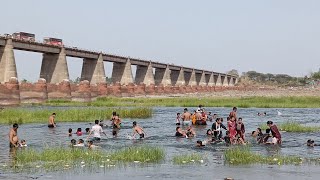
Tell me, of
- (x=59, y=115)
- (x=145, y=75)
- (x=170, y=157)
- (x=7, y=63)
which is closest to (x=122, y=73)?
(x=145, y=75)

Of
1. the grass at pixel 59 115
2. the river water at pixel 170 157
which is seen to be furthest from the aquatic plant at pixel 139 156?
the grass at pixel 59 115

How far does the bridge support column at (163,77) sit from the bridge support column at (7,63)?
82.9m

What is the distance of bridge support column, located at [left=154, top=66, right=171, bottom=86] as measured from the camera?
527 feet

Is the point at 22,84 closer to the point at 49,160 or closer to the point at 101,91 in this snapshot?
the point at 101,91

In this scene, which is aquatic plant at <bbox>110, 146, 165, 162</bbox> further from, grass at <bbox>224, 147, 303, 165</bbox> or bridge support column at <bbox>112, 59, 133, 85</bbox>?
bridge support column at <bbox>112, 59, 133, 85</bbox>

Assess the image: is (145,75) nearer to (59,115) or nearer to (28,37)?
(28,37)

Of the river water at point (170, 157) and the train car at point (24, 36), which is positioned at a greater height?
the train car at point (24, 36)

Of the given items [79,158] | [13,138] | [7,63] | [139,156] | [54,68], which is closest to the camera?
[139,156]

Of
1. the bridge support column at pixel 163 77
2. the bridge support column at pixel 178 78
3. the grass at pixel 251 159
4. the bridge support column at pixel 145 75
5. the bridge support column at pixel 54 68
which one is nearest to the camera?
the grass at pixel 251 159

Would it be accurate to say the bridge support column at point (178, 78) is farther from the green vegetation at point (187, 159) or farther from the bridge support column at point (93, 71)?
the green vegetation at point (187, 159)

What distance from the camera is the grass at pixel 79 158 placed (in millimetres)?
21848

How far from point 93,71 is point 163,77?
50.2 meters

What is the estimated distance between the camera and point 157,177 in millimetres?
19188

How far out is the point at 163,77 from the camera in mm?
161875
